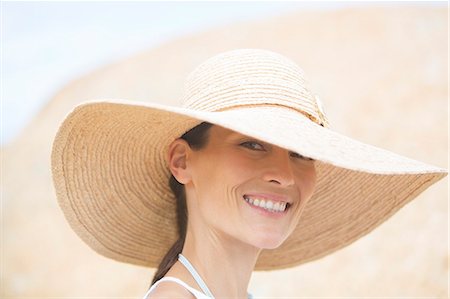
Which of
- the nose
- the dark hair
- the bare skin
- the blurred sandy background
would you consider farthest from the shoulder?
the blurred sandy background

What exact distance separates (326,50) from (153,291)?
656 centimetres

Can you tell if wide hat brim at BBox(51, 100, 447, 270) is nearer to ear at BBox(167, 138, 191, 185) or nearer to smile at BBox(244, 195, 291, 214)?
ear at BBox(167, 138, 191, 185)

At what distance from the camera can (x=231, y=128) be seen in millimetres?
1534

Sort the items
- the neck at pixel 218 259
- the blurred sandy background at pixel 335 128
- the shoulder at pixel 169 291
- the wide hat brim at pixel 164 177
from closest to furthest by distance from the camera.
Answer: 1. the wide hat brim at pixel 164 177
2. the shoulder at pixel 169 291
3. the neck at pixel 218 259
4. the blurred sandy background at pixel 335 128

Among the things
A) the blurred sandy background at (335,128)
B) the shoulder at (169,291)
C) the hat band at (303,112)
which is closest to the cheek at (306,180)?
the hat band at (303,112)

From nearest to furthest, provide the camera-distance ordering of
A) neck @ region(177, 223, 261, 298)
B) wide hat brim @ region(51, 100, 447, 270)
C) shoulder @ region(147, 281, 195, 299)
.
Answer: wide hat brim @ region(51, 100, 447, 270) → shoulder @ region(147, 281, 195, 299) → neck @ region(177, 223, 261, 298)

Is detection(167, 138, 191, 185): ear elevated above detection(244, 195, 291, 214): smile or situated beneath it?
elevated above

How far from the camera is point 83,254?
7141 mm

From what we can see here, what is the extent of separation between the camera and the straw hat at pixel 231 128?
1.64 m

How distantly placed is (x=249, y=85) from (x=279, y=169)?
202mm

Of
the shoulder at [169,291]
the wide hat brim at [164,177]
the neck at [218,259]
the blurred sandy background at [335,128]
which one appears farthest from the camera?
the blurred sandy background at [335,128]

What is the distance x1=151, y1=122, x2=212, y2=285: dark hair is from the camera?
185 centimetres

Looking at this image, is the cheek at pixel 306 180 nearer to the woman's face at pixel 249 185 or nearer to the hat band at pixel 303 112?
the woman's face at pixel 249 185

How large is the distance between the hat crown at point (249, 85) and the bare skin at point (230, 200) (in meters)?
0.08
